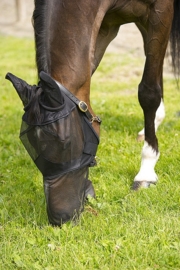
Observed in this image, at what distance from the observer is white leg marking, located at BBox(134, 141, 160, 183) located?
11.9 ft

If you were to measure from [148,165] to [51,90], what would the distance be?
4.49 ft

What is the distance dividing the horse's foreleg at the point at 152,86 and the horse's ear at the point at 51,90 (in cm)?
118

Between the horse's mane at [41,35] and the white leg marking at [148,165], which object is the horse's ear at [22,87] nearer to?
the horse's mane at [41,35]

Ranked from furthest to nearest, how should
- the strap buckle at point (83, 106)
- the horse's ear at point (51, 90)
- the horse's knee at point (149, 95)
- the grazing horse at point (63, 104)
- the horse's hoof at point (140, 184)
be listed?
the horse's knee at point (149, 95) < the horse's hoof at point (140, 184) < the strap buckle at point (83, 106) < the grazing horse at point (63, 104) < the horse's ear at point (51, 90)

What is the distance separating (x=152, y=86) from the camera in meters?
3.74

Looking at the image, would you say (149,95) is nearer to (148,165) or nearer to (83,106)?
(148,165)

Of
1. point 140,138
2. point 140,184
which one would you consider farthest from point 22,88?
point 140,138

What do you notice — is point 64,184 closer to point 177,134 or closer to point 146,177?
point 146,177

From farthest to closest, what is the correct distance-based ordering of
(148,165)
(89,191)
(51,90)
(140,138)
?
(140,138)
(148,165)
(89,191)
(51,90)

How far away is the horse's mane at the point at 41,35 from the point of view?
112 inches

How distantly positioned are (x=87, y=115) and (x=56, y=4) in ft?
2.14

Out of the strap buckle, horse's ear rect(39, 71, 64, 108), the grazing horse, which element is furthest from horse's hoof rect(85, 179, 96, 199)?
horse's ear rect(39, 71, 64, 108)

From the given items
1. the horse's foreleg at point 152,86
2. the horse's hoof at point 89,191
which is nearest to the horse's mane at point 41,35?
the horse's hoof at point 89,191

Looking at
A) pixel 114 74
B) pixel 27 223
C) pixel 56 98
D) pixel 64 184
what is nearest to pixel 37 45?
pixel 56 98
